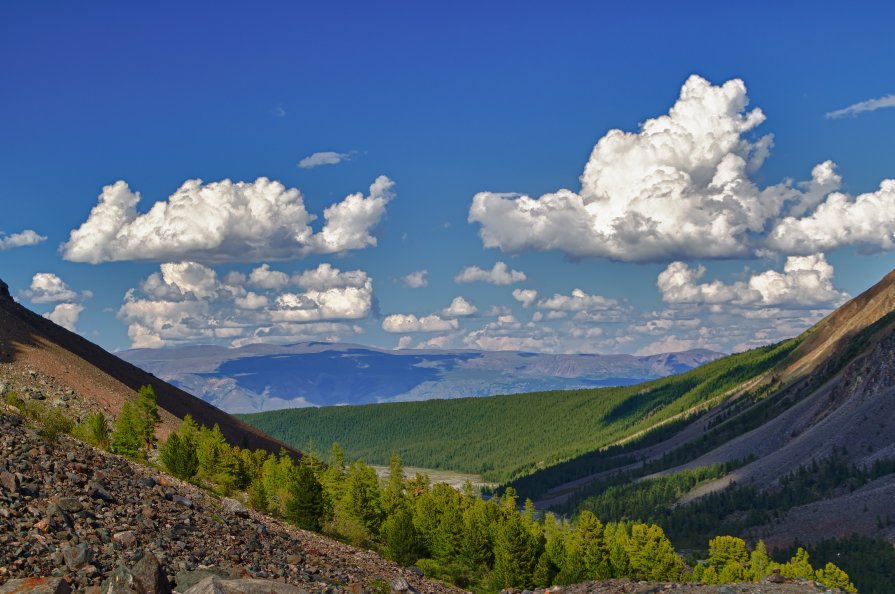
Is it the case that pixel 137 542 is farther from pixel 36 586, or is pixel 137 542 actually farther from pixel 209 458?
pixel 209 458

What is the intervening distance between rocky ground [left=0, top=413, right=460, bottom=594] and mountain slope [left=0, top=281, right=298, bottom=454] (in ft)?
287

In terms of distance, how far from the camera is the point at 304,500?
80.9 m

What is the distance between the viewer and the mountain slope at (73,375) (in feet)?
425

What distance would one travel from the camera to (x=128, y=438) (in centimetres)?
9594

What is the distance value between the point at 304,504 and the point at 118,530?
148ft

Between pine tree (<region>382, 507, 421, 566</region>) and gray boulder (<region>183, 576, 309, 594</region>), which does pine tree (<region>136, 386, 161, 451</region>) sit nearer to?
pine tree (<region>382, 507, 421, 566</region>)

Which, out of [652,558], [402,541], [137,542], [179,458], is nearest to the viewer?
[137,542]

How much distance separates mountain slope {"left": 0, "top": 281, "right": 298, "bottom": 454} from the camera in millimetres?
129625

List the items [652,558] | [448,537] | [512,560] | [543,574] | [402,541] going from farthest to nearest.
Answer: [652,558]
[448,537]
[543,574]
[512,560]
[402,541]

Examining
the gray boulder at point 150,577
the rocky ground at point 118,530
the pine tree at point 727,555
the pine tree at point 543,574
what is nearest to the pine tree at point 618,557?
the pine tree at point 543,574

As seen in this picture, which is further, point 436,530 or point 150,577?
point 436,530

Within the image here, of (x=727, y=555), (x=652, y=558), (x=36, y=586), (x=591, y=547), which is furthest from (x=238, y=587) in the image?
(x=727, y=555)

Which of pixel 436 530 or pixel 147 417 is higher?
pixel 147 417

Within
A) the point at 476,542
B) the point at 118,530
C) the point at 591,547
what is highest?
the point at 118,530
